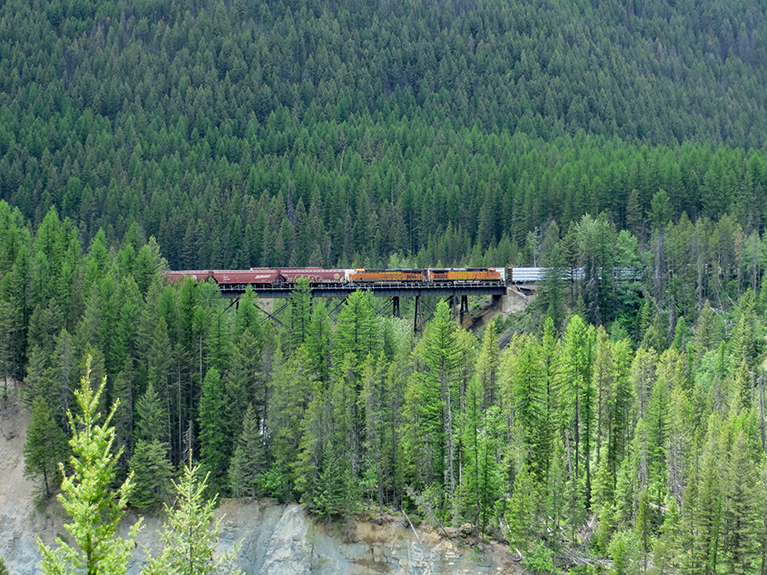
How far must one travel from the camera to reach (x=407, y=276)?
114 meters

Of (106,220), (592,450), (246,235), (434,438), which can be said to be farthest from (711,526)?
(106,220)

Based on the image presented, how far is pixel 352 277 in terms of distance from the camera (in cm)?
11469

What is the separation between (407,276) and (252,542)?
5140cm

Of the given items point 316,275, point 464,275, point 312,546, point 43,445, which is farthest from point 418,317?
point 43,445

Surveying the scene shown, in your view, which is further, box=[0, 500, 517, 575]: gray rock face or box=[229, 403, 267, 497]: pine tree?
box=[229, 403, 267, 497]: pine tree

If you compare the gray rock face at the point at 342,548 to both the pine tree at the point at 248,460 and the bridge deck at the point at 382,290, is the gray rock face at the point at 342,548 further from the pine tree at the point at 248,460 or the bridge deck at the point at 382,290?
the bridge deck at the point at 382,290

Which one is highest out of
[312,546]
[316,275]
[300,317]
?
[316,275]

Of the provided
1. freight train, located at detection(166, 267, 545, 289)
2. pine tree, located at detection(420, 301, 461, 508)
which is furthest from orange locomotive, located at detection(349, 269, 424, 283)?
pine tree, located at detection(420, 301, 461, 508)

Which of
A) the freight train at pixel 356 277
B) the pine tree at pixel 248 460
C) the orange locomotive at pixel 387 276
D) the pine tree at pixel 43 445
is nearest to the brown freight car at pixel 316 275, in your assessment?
the freight train at pixel 356 277

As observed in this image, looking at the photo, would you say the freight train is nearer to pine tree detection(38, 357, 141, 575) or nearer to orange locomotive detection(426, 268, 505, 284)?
orange locomotive detection(426, 268, 505, 284)

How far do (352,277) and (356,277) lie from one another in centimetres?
50

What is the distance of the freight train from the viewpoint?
112 metres

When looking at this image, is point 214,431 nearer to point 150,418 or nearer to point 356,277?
point 150,418

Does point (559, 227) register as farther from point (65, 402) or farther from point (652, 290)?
point (65, 402)
